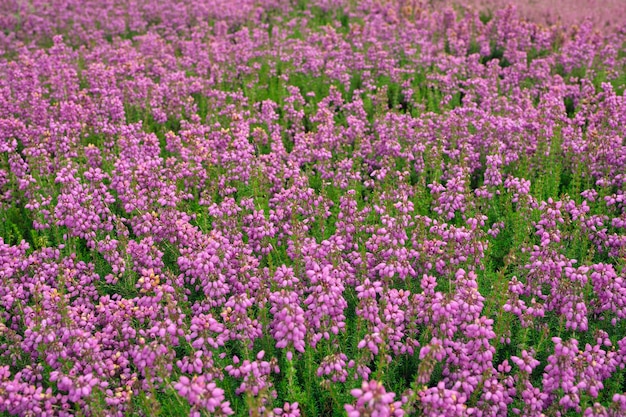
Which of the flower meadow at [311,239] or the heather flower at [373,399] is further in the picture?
the flower meadow at [311,239]

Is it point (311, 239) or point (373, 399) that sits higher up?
point (373, 399)

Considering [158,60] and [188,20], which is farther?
[188,20]

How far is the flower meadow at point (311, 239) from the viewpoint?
4.40 metres

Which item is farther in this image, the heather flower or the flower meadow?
the flower meadow

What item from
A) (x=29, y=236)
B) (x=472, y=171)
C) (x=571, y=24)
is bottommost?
(x=29, y=236)

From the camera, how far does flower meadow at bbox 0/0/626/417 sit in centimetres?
440

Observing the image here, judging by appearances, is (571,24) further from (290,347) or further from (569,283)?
(290,347)

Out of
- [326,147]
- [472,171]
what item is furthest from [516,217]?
[326,147]

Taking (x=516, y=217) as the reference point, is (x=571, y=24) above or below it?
above

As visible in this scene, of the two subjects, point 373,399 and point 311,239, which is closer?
point 373,399

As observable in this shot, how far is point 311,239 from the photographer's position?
5.63m

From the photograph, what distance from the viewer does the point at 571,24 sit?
1513 cm

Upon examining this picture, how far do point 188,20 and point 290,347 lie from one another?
13.8m

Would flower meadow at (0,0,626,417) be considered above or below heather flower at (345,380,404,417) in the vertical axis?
below
